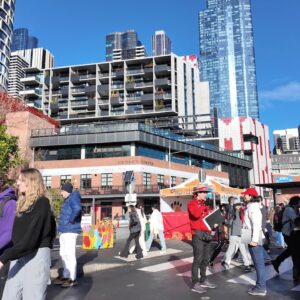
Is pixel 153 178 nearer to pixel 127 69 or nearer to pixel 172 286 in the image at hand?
pixel 127 69

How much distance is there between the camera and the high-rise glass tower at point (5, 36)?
89.8 metres

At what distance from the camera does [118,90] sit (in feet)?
279

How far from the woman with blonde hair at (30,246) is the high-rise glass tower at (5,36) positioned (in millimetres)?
91656

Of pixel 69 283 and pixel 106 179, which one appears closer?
pixel 69 283

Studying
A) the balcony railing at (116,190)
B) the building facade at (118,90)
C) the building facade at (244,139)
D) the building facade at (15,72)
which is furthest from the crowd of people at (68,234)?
the building facade at (15,72)

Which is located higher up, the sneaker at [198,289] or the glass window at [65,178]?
the glass window at [65,178]

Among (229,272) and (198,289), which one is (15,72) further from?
(198,289)

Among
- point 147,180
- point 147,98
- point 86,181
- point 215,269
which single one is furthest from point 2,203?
point 147,98

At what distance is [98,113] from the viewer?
84812mm

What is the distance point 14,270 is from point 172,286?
4.15 metres

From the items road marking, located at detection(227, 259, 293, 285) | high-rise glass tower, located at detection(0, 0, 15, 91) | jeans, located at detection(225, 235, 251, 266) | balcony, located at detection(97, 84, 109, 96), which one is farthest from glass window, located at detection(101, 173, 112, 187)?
high-rise glass tower, located at detection(0, 0, 15, 91)

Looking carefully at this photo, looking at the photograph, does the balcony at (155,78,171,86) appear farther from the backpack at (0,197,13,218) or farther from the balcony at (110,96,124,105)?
the backpack at (0,197,13,218)

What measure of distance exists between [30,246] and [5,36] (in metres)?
98.9

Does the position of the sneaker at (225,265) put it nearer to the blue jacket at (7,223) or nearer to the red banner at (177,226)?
the blue jacket at (7,223)
